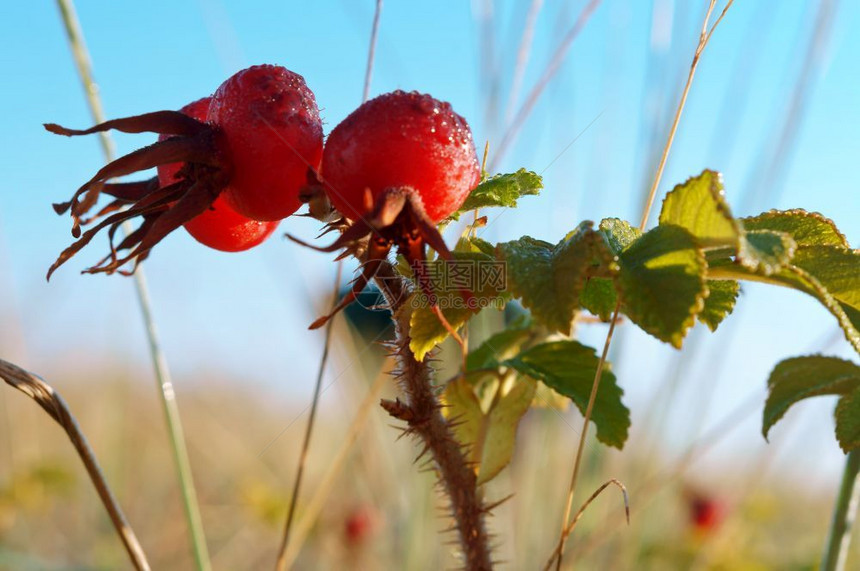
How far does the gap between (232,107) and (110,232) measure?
0.50 feet

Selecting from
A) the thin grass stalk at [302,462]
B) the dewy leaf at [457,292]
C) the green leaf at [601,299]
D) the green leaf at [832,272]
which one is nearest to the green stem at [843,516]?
the green leaf at [832,272]

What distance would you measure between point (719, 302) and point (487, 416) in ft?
1.01

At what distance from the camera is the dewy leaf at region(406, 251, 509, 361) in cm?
59

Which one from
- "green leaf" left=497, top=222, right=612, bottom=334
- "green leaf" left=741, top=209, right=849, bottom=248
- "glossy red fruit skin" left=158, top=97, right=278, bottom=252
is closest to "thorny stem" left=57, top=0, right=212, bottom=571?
"glossy red fruit skin" left=158, top=97, right=278, bottom=252

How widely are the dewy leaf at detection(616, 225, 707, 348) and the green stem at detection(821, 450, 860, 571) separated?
1.14 ft

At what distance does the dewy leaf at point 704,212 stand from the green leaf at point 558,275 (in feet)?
Answer: 0.22

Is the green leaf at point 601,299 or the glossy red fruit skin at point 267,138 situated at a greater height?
the glossy red fruit skin at point 267,138

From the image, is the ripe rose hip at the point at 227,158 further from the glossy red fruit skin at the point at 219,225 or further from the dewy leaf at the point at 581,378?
the dewy leaf at the point at 581,378

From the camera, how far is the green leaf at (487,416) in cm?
80

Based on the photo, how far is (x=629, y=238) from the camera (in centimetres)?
60

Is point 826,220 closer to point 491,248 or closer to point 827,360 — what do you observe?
point 827,360

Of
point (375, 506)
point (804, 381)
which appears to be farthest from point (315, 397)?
point (375, 506)

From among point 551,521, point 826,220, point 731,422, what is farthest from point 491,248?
point 551,521

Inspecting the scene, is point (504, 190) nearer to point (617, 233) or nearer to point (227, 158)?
point (617, 233)
